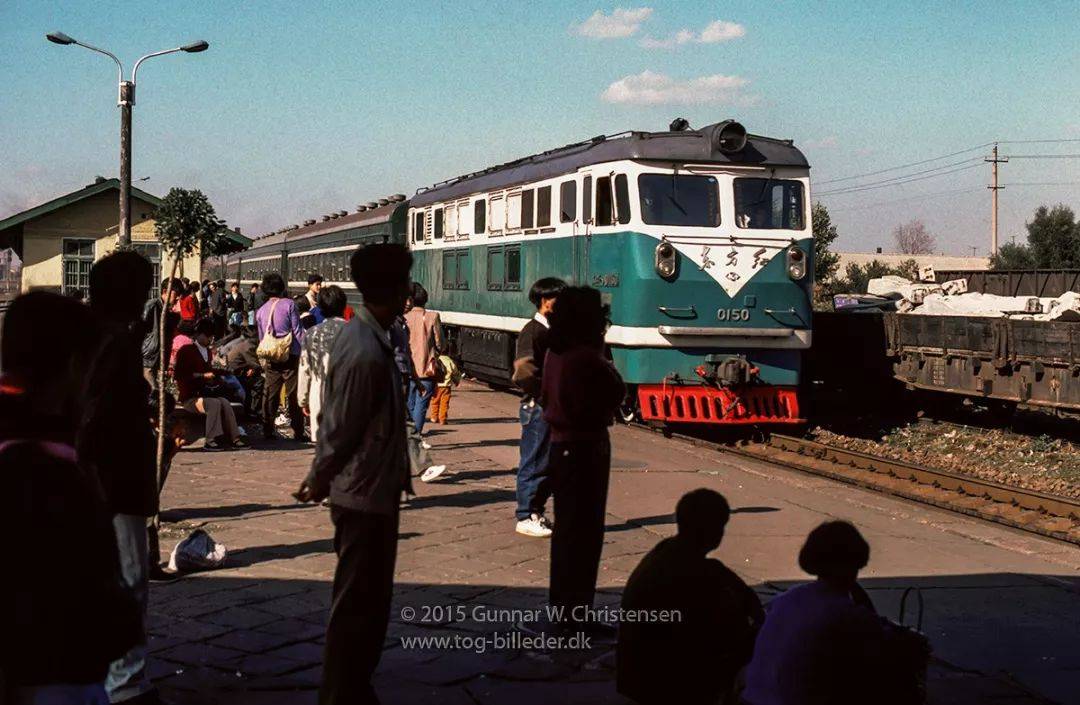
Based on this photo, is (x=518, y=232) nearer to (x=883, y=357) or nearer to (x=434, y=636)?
(x=883, y=357)

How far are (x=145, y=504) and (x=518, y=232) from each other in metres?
12.6

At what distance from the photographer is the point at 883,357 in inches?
694

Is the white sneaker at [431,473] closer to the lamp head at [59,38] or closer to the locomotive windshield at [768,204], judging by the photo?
the locomotive windshield at [768,204]

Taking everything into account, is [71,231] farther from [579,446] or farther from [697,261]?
[579,446]

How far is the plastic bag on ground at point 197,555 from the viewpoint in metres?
7.00

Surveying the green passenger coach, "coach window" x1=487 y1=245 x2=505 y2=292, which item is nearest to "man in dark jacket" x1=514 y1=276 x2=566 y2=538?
the green passenger coach

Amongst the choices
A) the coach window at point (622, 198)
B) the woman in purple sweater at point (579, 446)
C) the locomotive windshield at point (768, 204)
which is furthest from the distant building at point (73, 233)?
the woman in purple sweater at point (579, 446)

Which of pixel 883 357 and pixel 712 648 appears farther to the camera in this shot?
pixel 883 357

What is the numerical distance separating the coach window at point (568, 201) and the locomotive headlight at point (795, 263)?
2658 millimetres

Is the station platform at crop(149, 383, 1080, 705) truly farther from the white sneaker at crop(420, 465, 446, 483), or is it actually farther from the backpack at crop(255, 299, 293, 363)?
the backpack at crop(255, 299, 293, 363)

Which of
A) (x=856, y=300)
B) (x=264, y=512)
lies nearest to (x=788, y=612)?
(x=264, y=512)

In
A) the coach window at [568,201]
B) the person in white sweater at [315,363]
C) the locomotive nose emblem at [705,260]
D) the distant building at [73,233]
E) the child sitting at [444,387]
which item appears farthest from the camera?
the distant building at [73,233]

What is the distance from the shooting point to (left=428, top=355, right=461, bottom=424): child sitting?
1281cm

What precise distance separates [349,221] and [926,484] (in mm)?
20178
